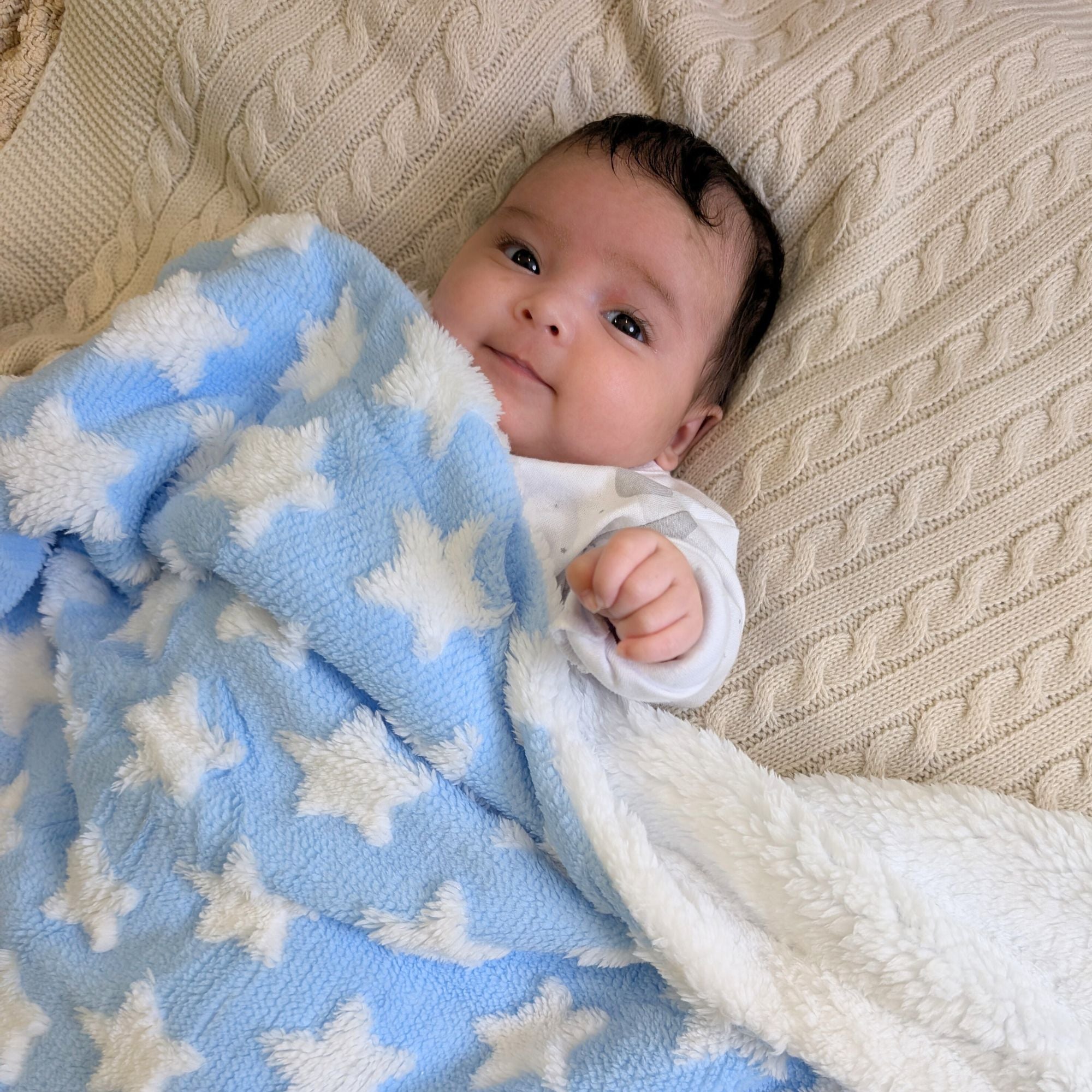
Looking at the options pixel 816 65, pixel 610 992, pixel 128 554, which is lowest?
pixel 610 992

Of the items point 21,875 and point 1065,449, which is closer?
point 21,875

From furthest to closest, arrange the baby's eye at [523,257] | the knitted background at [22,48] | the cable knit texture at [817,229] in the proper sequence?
the knitted background at [22,48] < the baby's eye at [523,257] < the cable knit texture at [817,229]

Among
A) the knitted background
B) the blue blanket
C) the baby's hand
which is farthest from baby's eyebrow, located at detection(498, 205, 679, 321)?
the knitted background

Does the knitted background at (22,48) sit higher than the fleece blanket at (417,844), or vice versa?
the knitted background at (22,48)

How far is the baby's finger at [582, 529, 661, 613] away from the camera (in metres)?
0.78

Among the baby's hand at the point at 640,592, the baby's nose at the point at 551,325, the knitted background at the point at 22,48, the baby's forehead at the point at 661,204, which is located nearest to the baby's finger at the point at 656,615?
the baby's hand at the point at 640,592

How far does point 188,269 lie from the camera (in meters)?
1.11

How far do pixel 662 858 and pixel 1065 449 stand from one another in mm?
626

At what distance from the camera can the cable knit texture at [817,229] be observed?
1.02 m

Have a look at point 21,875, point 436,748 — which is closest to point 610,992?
point 436,748

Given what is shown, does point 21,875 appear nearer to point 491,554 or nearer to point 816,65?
point 491,554

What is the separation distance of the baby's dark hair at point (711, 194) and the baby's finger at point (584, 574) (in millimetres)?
432

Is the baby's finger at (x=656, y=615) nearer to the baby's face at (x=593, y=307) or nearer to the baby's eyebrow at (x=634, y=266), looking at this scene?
the baby's face at (x=593, y=307)

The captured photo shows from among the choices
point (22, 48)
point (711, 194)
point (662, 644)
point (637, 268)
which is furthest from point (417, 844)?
point (22, 48)
